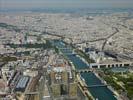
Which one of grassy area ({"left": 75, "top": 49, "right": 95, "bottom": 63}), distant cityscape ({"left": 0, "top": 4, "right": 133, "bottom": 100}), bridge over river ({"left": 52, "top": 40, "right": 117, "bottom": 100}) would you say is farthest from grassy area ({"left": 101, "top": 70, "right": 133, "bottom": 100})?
grassy area ({"left": 75, "top": 49, "right": 95, "bottom": 63})

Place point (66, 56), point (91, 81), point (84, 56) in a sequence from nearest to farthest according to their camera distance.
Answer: point (91, 81), point (66, 56), point (84, 56)

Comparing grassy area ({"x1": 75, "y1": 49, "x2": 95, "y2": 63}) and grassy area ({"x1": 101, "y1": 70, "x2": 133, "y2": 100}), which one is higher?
grassy area ({"x1": 101, "y1": 70, "x2": 133, "y2": 100})

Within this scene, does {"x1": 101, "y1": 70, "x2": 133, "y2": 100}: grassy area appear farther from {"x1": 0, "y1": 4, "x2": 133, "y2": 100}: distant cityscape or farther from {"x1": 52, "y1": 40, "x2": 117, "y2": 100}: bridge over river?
{"x1": 52, "y1": 40, "x2": 117, "y2": 100}: bridge over river

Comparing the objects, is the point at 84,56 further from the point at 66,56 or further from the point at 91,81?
the point at 91,81

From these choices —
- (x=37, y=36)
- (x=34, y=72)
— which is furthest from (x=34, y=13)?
(x=34, y=72)

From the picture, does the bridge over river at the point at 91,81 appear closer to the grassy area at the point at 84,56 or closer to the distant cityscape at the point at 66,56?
the distant cityscape at the point at 66,56

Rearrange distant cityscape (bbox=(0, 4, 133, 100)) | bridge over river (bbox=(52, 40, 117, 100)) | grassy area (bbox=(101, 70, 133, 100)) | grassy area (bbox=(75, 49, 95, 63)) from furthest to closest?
1. grassy area (bbox=(75, 49, 95, 63))
2. grassy area (bbox=(101, 70, 133, 100))
3. bridge over river (bbox=(52, 40, 117, 100))
4. distant cityscape (bbox=(0, 4, 133, 100))

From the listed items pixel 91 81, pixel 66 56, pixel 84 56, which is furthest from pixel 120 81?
pixel 84 56

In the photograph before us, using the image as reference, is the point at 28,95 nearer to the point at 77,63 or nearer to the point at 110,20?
the point at 77,63
